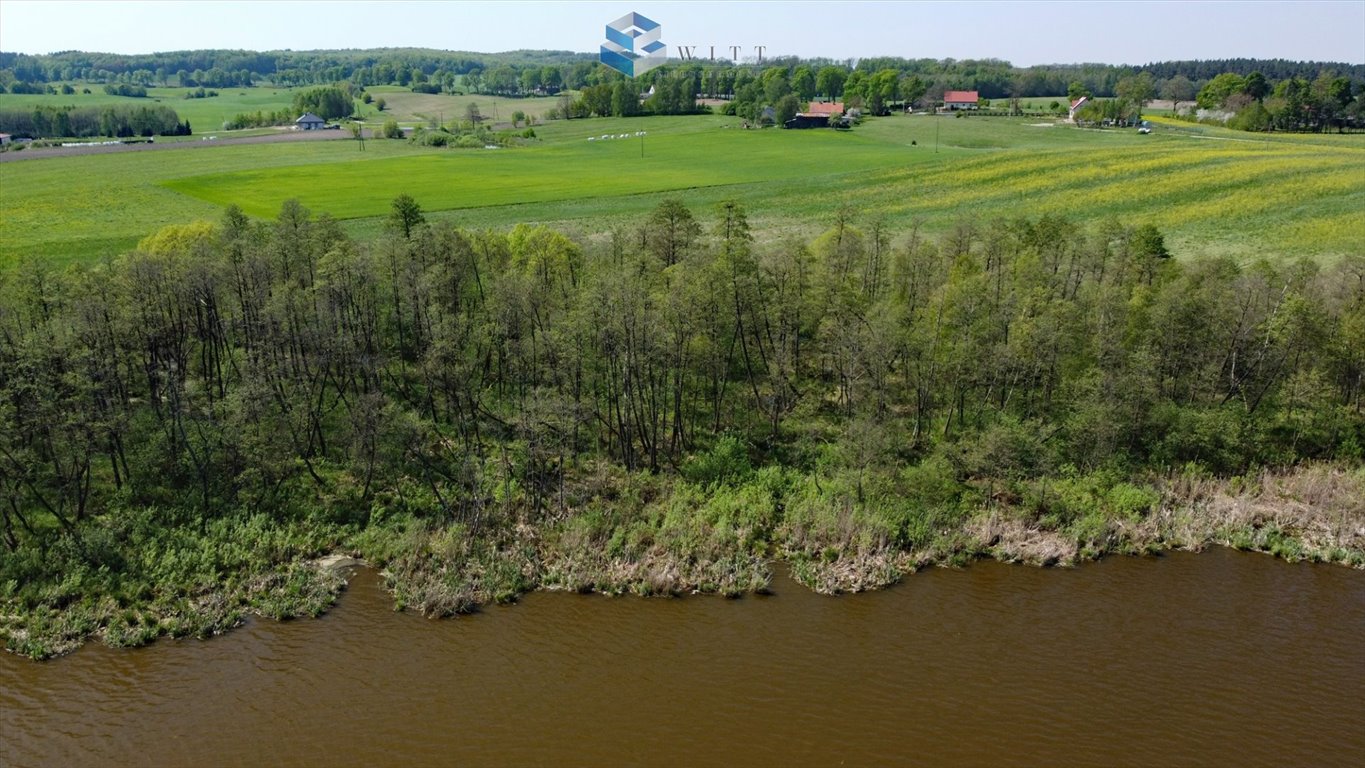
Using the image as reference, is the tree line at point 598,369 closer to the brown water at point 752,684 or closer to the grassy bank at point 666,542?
the grassy bank at point 666,542

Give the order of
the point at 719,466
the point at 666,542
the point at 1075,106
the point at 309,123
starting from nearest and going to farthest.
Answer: the point at 666,542 < the point at 719,466 < the point at 1075,106 < the point at 309,123

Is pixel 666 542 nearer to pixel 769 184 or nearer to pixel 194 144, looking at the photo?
pixel 769 184

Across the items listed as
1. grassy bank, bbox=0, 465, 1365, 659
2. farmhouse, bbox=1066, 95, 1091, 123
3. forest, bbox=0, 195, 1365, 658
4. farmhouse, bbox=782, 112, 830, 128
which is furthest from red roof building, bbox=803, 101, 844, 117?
grassy bank, bbox=0, 465, 1365, 659

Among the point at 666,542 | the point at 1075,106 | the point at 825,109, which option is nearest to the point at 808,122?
the point at 825,109

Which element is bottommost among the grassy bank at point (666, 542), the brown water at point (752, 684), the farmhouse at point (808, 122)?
the brown water at point (752, 684)

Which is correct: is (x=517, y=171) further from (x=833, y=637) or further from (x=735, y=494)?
(x=833, y=637)

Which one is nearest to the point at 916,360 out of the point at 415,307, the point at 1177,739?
the point at 1177,739

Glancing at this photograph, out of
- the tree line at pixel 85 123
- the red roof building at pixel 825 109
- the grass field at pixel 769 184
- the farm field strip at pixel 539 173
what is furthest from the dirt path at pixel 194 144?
the red roof building at pixel 825 109
